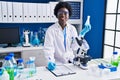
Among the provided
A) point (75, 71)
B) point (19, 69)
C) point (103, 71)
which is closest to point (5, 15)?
point (19, 69)

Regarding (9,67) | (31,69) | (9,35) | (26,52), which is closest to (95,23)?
(26,52)

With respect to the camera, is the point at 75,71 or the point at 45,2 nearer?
the point at 75,71

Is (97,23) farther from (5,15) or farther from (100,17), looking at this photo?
(5,15)

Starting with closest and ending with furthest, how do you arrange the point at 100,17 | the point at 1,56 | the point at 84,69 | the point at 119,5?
the point at 84,69 → the point at 1,56 → the point at 119,5 → the point at 100,17

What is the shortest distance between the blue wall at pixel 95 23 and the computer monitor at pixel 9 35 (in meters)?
1.43

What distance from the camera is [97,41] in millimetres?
3693

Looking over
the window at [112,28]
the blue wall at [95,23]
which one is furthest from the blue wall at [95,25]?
the window at [112,28]

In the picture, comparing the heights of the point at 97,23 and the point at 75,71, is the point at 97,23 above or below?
above

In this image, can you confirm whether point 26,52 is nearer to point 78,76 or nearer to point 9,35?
point 9,35

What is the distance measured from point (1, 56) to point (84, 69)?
5.55ft

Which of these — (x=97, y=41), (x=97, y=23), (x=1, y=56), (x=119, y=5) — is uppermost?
(x=119, y=5)

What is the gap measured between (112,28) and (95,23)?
0.37 m

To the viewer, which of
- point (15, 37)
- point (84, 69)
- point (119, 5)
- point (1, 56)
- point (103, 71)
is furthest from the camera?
point (119, 5)

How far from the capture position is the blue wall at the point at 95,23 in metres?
3.49
